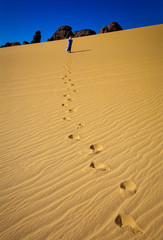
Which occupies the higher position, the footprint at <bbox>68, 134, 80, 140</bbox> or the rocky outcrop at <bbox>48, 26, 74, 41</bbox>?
the rocky outcrop at <bbox>48, 26, 74, 41</bbox>

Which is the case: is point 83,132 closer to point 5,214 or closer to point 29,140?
point 29,140

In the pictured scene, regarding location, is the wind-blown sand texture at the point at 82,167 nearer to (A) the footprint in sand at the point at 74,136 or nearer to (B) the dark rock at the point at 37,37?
(A) the footprint in sand at the point at 74,136

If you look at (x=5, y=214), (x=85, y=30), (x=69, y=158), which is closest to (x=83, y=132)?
(x=69, y=158)

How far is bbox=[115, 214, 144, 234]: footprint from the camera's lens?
1.36 metres

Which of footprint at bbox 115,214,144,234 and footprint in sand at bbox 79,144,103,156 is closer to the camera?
footprint at bbox 115,214,144,234

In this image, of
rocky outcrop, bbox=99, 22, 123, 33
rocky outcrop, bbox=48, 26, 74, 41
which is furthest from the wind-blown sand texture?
rocky outcrop, bbox=48, 26, 74, 41

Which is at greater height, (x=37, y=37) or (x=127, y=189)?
(x=37, y=37)

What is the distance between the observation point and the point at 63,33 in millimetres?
35469

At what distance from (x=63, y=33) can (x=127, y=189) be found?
4058 centimetres

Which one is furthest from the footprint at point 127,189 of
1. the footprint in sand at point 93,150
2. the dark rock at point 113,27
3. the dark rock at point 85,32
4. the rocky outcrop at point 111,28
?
the dark rock at point 85,32

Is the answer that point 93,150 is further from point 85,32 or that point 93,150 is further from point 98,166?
point 85,32

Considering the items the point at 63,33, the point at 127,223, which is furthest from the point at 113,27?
the point at 127,223

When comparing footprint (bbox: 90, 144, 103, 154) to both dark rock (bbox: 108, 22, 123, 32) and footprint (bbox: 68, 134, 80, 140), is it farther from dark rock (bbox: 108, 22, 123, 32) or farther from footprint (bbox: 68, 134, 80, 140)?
dark rock (bbox: 108, 22, 123, 32)

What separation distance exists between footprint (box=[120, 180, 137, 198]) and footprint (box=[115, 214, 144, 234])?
222 millimetres
